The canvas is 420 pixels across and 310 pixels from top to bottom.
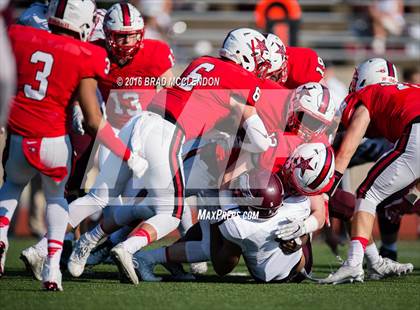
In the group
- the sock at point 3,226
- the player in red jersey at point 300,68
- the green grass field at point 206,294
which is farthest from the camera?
the player in red jersey at point 300,68

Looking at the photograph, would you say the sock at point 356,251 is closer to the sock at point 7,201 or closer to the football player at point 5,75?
the sock at point 7,201

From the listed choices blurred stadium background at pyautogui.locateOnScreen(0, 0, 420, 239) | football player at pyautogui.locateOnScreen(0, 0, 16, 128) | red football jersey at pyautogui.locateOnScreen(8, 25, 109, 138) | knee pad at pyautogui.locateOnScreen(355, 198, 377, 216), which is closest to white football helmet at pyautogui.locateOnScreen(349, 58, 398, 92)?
knee pad at pyautogui.locateOnScreen(355, 198, 377, 216)

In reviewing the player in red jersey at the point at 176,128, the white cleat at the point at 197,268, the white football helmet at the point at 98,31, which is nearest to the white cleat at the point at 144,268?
the player in red jersey at the point at 176,128

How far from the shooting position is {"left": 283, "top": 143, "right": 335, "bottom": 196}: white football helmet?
18.8ft

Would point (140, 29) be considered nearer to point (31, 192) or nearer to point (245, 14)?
point (31, 192)

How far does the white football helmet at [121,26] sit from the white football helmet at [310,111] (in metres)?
1.33

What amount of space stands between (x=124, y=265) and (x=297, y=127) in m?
1.68

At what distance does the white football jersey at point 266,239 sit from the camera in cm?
566

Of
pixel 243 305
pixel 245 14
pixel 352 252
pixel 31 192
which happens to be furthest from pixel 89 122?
pixel 245 14

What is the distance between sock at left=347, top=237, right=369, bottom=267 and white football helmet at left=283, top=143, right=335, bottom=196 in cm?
41

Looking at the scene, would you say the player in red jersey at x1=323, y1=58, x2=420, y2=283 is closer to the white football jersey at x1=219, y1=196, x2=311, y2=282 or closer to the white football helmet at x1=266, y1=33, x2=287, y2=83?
the white football jersey at x1=219, y1=196, x2=311, y2=282

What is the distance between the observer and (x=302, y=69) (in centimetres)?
758

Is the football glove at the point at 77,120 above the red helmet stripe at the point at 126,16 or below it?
below

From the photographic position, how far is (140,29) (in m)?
6.82
